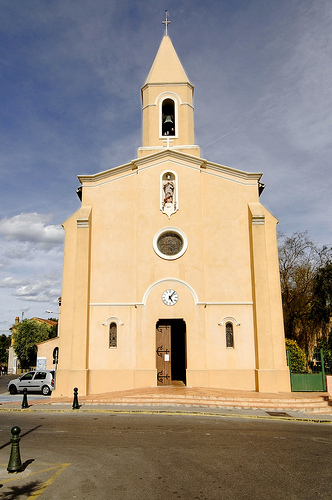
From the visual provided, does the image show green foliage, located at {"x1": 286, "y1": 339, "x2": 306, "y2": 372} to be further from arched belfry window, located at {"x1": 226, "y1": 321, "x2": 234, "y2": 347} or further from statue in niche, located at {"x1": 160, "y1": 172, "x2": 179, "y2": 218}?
statue in niche, located at {"x1": 160, "y1": 172, "x2": 179, "y2": 218}

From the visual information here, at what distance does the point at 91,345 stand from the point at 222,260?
6958 millimetres

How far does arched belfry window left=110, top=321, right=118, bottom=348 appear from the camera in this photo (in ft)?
60.1

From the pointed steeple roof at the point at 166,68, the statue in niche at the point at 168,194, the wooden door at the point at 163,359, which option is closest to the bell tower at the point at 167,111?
the pointed steeple roof at the point at 166,68

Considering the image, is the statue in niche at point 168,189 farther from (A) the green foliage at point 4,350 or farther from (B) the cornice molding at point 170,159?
(A) the green foliage at point 4,350

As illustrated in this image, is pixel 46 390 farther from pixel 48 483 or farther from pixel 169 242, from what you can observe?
pixel 48 483

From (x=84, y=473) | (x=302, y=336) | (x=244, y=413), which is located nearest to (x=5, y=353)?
(x=302, y=336)

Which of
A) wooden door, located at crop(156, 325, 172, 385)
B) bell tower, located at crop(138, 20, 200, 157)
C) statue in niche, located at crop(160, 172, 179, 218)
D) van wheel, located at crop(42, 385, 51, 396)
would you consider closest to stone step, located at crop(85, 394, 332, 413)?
wooden door, located at crop(156, 325, 172, 385)

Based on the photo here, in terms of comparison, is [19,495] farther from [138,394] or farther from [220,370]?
[220,370]

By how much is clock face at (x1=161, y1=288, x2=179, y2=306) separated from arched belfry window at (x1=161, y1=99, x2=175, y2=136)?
869 centimetres

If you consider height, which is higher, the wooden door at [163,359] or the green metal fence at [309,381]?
the wooden door at [163,359]

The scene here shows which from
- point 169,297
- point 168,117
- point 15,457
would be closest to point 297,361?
point 169,297

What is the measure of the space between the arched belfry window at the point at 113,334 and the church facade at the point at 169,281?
4cm

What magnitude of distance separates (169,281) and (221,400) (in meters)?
5.67

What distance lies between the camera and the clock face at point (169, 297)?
18.4m
